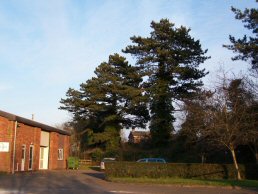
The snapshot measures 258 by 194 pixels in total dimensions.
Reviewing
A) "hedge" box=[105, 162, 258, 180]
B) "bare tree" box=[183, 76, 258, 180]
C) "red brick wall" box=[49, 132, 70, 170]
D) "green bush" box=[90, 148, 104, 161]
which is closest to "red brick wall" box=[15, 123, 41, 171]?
"red brick wall" box=[49, 132, 70, 170]

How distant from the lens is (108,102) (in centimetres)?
5947

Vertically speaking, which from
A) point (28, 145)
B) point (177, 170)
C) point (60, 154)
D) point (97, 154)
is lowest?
point (177, 170)

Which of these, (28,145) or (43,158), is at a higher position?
(28,145)

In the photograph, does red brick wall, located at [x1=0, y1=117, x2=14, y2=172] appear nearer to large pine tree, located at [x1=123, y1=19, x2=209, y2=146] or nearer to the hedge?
the hedge

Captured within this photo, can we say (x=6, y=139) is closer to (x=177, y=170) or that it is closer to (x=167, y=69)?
(x=177, y=170)

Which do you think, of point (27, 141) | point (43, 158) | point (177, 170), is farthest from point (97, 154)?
point (177, 170)

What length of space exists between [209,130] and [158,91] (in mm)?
19896

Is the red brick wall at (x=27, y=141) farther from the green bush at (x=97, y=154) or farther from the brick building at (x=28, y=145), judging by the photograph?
the green bush at (x=97, y=154)

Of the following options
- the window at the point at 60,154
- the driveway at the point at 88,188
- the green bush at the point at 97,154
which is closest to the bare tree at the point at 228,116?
the driveway at the point at 88,188

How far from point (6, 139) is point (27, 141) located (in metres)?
3.74

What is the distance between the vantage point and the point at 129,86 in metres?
54.0

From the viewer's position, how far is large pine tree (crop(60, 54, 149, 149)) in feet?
184

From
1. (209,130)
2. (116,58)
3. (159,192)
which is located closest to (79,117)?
(116,58)

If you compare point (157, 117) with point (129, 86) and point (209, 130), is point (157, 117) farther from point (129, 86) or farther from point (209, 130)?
point (209, 130)
